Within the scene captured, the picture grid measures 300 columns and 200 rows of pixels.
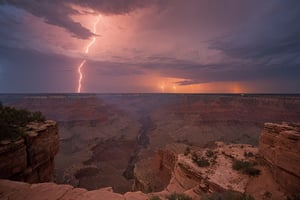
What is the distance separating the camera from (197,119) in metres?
56.7

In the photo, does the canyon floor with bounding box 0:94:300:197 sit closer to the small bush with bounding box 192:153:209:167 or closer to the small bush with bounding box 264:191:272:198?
the small bush with bounding box 192:153:209:167

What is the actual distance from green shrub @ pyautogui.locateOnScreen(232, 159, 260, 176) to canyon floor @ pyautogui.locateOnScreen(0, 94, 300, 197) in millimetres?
15224

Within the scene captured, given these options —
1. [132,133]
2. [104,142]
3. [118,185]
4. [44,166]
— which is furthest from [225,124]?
[44,166]

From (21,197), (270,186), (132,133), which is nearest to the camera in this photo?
(21,197)

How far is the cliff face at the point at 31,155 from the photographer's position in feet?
24.2

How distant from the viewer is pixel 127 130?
53.0 m

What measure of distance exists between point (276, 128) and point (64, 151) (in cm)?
3715

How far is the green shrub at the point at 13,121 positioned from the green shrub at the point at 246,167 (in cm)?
1401

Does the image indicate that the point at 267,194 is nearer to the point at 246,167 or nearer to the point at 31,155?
the point at 246,167

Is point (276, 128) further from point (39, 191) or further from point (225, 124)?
point (225, 124)

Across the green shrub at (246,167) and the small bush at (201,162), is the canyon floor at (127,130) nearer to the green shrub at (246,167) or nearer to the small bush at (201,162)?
the small bush at (201,162)

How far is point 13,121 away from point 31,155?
2.76m

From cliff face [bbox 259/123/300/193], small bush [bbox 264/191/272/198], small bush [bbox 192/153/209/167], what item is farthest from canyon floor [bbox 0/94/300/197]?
cliff face [bbox 259/123/300/193]

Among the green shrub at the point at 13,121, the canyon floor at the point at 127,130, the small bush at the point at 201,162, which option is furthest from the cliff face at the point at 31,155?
the canyon floor at the point at 127,130
